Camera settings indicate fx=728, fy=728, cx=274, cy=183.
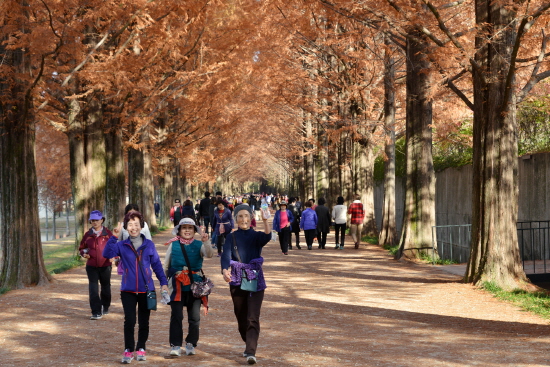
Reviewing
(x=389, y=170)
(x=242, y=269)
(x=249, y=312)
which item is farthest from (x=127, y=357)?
(x=389, y=170)

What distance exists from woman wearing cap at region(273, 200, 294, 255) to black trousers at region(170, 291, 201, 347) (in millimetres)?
15099

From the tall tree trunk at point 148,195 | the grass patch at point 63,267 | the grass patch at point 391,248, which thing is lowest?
the grass patch at point 63,267

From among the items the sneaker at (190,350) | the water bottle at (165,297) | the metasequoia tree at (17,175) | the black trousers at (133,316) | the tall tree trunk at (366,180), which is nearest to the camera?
the water bottle at (165,297)

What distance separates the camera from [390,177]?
23.6 m

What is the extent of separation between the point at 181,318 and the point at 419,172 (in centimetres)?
1177

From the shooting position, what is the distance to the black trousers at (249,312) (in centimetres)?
738

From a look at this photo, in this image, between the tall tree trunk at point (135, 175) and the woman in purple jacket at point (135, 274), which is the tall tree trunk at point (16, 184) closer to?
the woman in purple jacket at point (135, 274)

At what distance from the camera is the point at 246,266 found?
292 inches

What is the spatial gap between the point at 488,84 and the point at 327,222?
497 inches

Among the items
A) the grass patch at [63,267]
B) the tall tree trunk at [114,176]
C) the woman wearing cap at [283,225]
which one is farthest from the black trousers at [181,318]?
the woman wearing cap at [283,225]

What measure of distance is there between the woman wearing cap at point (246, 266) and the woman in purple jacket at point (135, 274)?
2.33ft

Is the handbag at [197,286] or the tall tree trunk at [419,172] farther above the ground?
the tall tree trunk at [419,172]

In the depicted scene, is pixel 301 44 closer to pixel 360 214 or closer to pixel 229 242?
pixel 360 214

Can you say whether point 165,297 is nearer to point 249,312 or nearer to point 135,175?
point 249,312
